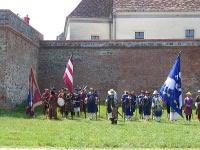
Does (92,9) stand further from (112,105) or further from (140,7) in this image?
(112,105)

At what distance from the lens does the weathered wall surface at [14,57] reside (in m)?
21.1

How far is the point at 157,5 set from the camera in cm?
3422

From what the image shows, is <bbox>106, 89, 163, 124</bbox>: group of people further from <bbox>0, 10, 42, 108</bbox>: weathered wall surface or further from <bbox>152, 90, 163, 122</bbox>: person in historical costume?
<bbox>0, 10, 42, 108</bbox>: weathered wall surface

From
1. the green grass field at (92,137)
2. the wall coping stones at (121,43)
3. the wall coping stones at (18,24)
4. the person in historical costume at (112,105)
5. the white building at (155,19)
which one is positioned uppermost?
the white building at (155,19)

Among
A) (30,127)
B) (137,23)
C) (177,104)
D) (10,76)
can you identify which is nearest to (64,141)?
(30,127)

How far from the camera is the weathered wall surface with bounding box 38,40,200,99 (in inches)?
1061

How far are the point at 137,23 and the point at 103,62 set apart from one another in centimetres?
823

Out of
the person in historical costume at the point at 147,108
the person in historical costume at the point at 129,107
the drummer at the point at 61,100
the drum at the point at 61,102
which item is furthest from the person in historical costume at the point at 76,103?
the person in historical costume at the point at 147,108

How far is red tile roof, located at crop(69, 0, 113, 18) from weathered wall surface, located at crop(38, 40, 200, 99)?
860cm

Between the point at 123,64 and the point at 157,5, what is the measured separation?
951cm

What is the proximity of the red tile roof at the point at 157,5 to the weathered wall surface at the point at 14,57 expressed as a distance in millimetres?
10737

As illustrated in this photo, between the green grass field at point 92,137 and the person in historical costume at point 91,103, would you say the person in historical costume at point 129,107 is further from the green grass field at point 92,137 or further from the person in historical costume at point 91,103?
the green grass field at point 92,137

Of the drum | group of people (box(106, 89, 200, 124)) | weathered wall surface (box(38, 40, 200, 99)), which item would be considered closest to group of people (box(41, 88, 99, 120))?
the drum

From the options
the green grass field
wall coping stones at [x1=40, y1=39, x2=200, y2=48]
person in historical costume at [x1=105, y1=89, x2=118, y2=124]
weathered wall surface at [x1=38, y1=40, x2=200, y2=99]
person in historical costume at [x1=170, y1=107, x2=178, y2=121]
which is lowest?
the green grass field
